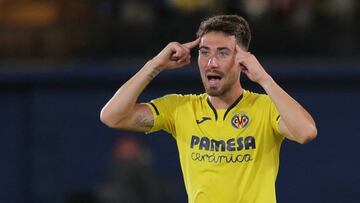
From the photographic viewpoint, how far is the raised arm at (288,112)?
241 inches

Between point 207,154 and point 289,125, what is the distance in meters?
0.59

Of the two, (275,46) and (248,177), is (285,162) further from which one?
(248,177)

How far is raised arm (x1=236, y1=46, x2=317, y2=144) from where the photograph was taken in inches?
241

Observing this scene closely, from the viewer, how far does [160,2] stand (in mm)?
12750

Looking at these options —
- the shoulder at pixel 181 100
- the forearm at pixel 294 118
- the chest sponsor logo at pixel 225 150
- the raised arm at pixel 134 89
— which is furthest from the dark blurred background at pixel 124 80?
the forearm at pixel 294 118

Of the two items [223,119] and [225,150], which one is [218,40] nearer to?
[223,119]

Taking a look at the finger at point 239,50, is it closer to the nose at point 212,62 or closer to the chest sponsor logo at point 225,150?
the nose at point 212,62

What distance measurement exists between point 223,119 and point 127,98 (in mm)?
613

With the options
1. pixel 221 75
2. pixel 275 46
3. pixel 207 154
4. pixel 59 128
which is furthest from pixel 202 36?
pixel 59 128

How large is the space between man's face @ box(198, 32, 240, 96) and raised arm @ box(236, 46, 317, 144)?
0.55 feet

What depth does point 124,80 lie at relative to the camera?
41.4 ft

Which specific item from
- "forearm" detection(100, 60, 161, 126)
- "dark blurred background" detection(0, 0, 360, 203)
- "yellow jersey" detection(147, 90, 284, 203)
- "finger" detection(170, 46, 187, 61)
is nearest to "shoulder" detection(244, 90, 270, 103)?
"yellow jersey" detection(147, 90, 284, 203)

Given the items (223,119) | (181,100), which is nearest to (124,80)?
(181,100)

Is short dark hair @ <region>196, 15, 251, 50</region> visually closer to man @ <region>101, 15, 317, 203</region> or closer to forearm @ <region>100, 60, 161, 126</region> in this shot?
man @ <region>101, 15, 317, 203</region>
